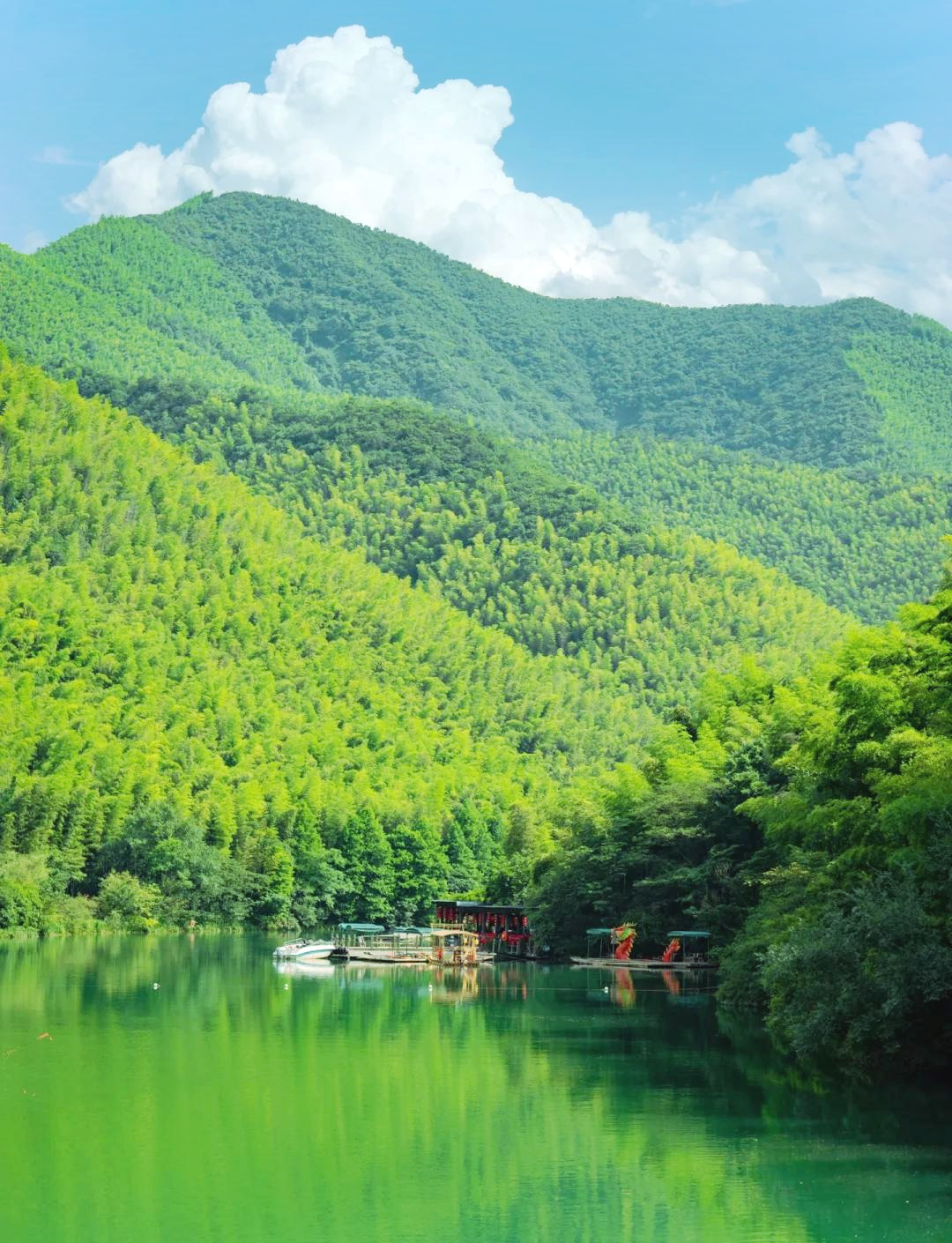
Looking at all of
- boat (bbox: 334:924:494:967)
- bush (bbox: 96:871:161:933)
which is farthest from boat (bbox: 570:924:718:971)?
bush (bbox: 96:871:161:933)

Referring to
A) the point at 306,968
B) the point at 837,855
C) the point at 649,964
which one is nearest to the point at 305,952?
the point at 306,968

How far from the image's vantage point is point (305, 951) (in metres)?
66.4

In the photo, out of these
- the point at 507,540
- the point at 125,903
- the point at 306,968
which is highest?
the point at 507,540

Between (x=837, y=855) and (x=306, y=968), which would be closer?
(x=837, y=855)

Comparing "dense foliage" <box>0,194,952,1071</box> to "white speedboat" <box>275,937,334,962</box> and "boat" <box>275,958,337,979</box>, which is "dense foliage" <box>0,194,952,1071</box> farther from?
"boat" <box>275,958,337,979</box>

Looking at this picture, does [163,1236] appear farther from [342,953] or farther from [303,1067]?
[342,953]

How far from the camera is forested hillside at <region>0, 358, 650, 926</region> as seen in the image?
83.6 metres

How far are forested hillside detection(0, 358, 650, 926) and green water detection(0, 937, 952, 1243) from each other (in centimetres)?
3794

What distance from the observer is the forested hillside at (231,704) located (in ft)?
274

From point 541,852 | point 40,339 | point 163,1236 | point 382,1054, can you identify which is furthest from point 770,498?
point 163,1236

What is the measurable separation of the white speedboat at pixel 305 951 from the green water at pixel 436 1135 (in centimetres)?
2297

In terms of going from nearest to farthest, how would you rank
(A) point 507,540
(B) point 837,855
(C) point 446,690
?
1. (B) point 837,855
2. (C) point 446,690
3. (A) point 507,540

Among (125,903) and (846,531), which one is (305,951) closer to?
(125,903)

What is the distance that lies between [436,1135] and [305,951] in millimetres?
41261
